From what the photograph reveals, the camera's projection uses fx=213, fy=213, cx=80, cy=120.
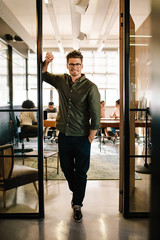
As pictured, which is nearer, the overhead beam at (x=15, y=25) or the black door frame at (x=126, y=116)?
the black door frame at (x=126, y=116)

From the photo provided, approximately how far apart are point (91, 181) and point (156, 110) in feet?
11.4

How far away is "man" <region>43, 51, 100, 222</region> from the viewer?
2375 mm

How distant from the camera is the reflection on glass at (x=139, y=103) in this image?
2438 mm

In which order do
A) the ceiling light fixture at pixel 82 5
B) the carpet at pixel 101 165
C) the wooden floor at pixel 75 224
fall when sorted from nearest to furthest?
the wooden floor at pixel 75 224, the carpet at pixel 101 165, the ceiling light fixture at pixel 82 5

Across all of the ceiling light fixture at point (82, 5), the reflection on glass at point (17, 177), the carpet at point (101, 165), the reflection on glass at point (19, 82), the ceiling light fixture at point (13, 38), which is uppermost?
the ceiling light fixture at point (82, 5)

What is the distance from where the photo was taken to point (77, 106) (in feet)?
7.88

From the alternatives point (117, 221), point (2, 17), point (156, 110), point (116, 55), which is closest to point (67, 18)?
point (116, 55)

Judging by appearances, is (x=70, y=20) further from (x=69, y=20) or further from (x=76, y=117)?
(x=76, y=117)

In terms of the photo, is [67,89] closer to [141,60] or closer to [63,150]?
[63,150]

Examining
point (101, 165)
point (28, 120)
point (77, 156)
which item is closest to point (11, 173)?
point (28, 120)

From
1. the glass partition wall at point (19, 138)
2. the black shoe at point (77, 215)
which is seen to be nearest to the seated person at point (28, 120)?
the glass partition wall at point (19, 138)

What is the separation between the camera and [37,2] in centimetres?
239

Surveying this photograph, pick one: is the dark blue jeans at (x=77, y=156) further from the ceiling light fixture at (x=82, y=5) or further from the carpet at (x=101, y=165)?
the ceiling light fixture at (x=82, y=5)

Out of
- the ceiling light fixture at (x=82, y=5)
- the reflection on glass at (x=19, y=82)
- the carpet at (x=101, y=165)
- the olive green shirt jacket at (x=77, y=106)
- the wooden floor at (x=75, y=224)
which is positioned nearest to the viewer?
the wooden floor at (x=75, y=224)
